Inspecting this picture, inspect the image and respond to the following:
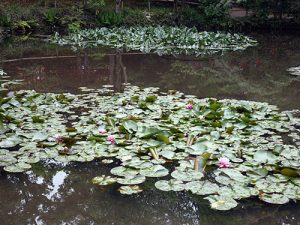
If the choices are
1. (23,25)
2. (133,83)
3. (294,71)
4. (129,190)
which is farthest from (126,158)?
(23,25)

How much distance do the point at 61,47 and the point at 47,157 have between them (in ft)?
28.2

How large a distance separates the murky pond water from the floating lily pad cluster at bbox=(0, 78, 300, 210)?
96 millimetres

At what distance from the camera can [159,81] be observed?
716cm

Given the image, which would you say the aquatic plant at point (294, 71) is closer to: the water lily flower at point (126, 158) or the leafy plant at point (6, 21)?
the water lily flower at point (126, 158)

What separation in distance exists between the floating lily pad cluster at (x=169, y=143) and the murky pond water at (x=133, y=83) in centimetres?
10

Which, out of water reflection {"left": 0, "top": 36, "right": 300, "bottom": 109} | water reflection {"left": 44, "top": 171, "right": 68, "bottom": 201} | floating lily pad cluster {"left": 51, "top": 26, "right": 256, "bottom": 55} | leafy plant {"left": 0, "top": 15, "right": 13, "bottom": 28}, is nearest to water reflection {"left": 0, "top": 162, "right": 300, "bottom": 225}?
water reflection {"left": 44, "top": 171, "right": 68, "bottom": 201}

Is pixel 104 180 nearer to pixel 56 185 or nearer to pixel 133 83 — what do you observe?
pixel 56 185

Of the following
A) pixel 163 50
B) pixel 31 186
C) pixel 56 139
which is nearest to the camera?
pixel 31 186

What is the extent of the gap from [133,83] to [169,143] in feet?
11.2

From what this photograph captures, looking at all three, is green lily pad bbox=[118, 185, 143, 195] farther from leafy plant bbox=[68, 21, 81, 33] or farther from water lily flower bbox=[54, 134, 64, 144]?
leafy plant bbox=[68, 21, 81, 33]

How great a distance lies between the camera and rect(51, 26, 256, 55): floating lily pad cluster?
449 inches

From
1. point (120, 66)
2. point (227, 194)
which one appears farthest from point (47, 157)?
point (120, 66)

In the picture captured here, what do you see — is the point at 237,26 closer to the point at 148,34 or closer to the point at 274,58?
the point at 148,34

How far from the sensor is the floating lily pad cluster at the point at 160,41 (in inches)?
449
